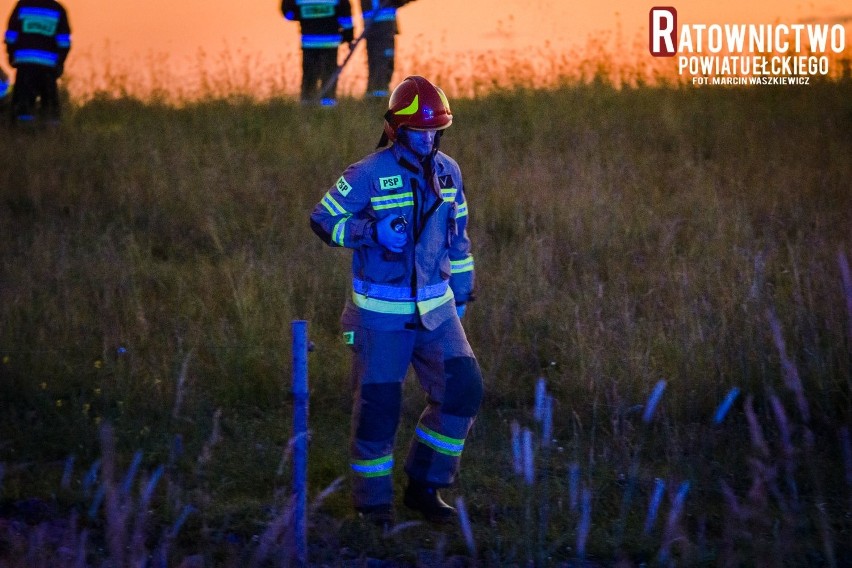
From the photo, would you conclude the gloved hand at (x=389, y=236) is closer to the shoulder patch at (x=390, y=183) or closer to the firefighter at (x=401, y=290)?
the firefighter at (x=401, y=290)

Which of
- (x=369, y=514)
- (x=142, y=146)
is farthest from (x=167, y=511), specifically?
(x=142, y=146)

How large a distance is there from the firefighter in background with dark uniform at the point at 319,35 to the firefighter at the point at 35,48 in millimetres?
2479

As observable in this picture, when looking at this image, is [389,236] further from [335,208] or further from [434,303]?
[434,303]

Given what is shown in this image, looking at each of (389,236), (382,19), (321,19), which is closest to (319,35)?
(321,19)

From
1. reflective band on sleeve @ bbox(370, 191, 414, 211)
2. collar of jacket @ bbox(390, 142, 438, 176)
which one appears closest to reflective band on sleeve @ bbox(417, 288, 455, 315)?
reflective band on sleeve @ bbox(370, 191, 414, 211)

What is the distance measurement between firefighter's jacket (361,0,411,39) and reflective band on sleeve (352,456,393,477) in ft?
30.1

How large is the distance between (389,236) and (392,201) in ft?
0.66

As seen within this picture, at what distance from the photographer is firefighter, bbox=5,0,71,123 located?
39.0 feet

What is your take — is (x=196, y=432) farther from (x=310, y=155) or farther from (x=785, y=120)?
(x=785, y=120)

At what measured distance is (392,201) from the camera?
175 inches

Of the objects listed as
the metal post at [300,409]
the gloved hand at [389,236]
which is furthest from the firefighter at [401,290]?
the metal post at [300,409]

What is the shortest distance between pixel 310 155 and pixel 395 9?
3.25 m

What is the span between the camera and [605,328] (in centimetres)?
664

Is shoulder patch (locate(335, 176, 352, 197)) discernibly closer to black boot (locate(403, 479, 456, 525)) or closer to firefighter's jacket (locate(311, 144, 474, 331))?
firefighter's jacket (locate(311, 144, 474, 331))
